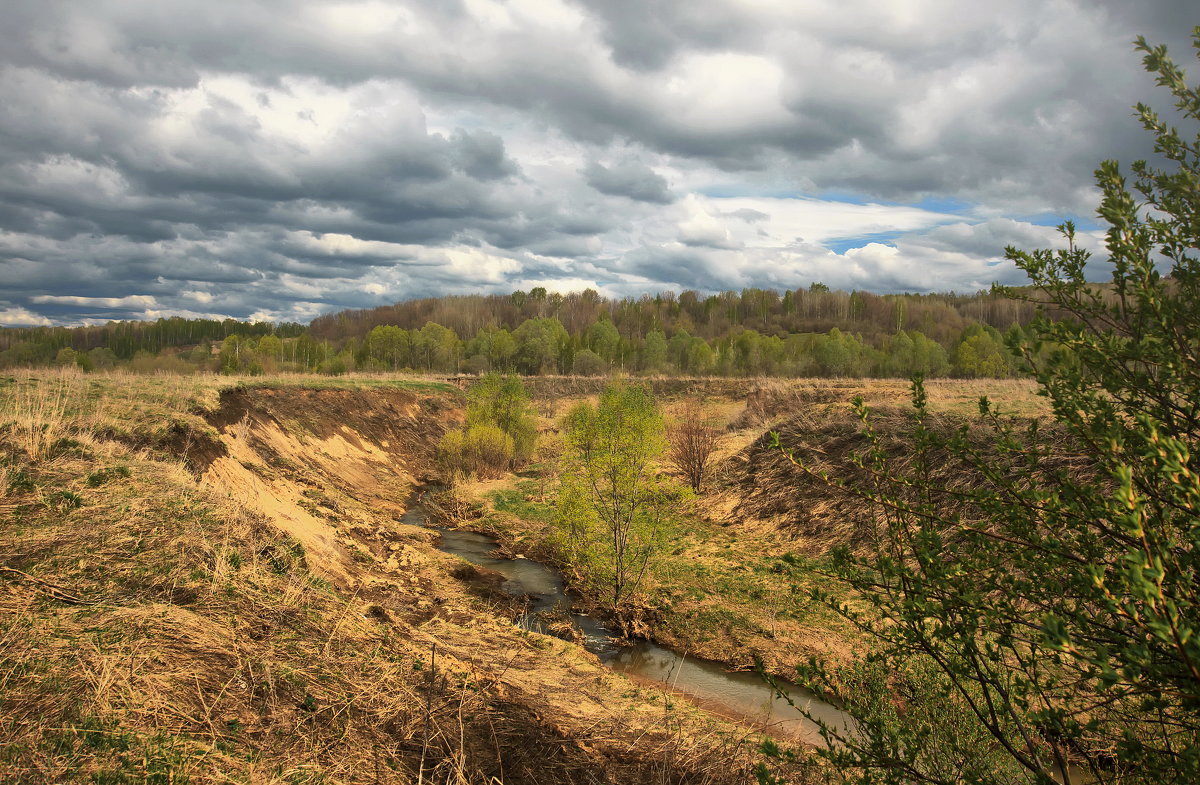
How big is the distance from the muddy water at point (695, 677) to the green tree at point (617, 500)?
3.44 ft

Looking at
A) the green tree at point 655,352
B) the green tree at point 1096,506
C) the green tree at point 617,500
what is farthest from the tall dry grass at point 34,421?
the green tree at point 655,352

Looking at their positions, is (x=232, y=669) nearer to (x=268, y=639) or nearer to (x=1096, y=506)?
(x=268, y=639)

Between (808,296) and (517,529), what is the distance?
484ft

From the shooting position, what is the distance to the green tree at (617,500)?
15.0 m

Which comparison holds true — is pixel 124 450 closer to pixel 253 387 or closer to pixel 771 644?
pixel 771 644

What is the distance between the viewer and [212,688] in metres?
5.89

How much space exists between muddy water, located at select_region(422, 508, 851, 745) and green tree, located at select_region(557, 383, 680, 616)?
1.05 m

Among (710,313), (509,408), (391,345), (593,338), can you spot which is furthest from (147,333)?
(509,408)

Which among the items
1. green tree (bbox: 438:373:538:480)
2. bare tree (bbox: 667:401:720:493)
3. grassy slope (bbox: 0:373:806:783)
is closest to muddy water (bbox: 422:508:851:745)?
grassy slope (bbox: 0:373:806:783)

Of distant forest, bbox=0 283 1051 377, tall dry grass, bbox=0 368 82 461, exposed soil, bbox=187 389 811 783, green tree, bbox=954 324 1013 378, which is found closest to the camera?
exposed soil, bbox=187 389 811 783

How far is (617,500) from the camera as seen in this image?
15.2m

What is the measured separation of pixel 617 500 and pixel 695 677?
4429 mm

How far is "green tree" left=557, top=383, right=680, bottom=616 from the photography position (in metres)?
15.0

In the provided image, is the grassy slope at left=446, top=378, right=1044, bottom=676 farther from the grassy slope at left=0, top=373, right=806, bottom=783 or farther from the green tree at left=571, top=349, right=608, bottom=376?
the green tree at left=571, top=349, right=608, bottom=376
